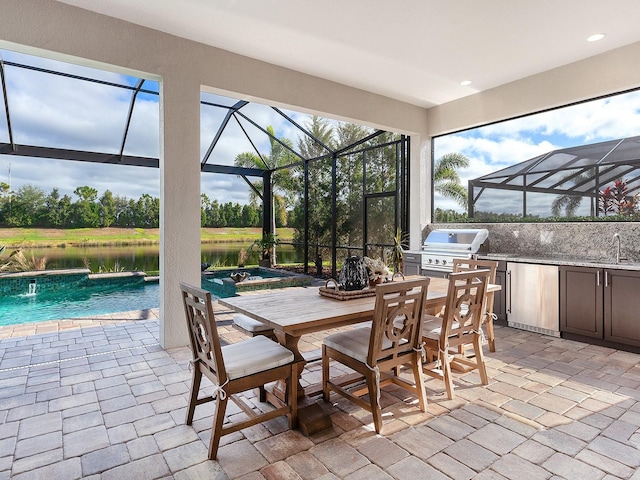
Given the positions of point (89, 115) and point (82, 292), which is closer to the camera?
point (89, 115)

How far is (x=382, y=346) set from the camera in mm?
2271

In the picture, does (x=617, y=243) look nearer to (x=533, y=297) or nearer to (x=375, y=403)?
(x=533, y=297)

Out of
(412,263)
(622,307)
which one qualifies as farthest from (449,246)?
(622,307)

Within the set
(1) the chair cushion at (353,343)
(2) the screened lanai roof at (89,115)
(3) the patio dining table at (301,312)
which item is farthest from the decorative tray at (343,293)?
(2) the screened lanai roof at (89,115)

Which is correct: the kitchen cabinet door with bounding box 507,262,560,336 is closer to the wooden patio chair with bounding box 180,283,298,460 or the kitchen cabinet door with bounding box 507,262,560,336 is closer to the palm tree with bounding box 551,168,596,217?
the palm tree with bounding box 551,168,596,217

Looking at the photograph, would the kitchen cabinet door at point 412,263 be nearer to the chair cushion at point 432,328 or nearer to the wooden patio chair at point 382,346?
the chair cushion at point 432,328

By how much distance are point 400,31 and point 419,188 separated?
2.82 metres

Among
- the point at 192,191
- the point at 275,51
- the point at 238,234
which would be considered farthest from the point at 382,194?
the point at 238,234

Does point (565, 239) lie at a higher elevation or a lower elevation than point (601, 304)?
higher

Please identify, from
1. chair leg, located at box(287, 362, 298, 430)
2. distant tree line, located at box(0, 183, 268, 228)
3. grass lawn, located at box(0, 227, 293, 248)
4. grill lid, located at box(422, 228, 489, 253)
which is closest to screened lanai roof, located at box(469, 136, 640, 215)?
grill lid, located at box(422, 228, 489, 253)

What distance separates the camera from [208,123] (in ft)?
25.1

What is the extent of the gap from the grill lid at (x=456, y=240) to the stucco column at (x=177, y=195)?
334 centimetres

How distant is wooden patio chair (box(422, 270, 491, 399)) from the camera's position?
259 centimetres

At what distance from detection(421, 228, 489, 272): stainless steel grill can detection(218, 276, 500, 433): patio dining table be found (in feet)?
7.66
